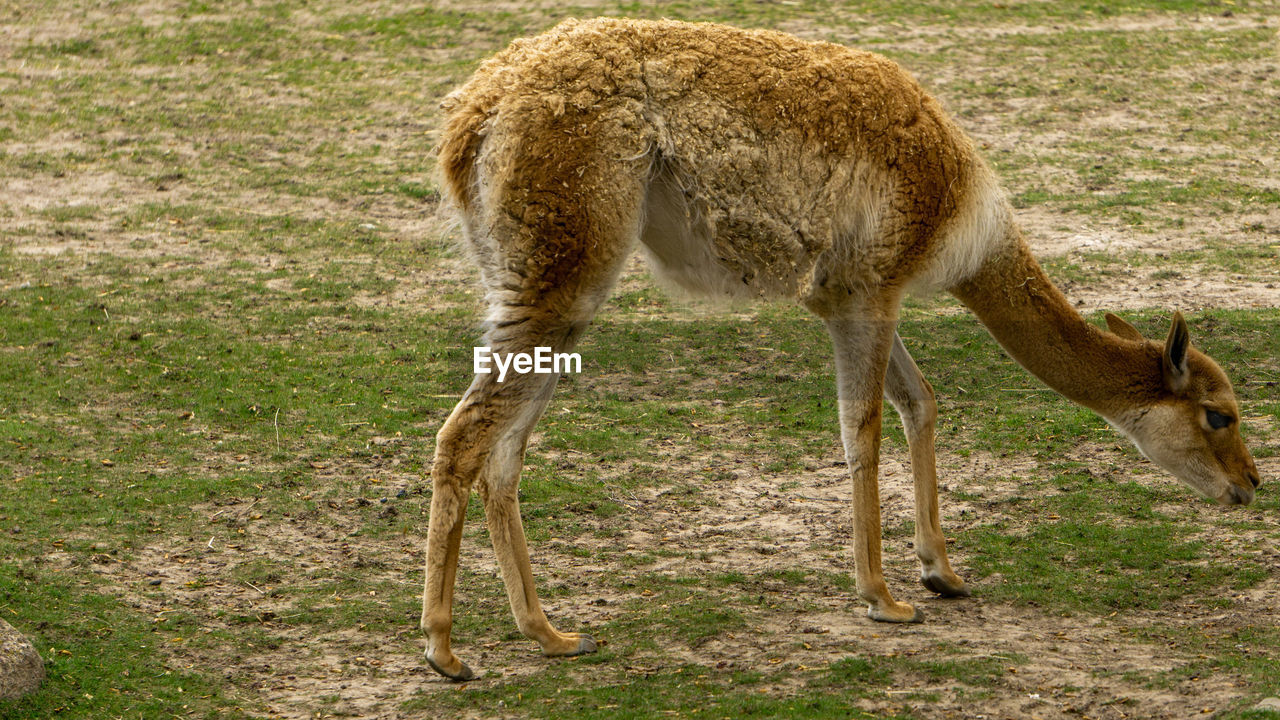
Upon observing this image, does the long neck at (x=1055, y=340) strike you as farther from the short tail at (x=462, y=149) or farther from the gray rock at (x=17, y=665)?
the gray rock at (x=17, y=665)

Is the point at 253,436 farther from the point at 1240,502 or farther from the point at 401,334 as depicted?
the point at 1240,502

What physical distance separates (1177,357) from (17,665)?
446 centimetres

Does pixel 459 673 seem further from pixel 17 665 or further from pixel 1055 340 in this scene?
pixel 1055 340

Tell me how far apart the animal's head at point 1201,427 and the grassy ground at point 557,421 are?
408 millimetres

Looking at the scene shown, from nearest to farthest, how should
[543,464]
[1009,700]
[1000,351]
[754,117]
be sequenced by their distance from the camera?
[1009,700]
[754,117]
[543,464]
[1000,351]

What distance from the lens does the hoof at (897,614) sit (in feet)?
18.1

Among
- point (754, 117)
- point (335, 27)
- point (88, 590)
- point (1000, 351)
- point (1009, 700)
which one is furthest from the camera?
point (335, 27)

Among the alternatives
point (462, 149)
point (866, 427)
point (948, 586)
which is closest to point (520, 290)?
point (462, 149)

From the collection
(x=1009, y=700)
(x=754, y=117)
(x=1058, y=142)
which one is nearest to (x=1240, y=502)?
(x=1009, y=700)

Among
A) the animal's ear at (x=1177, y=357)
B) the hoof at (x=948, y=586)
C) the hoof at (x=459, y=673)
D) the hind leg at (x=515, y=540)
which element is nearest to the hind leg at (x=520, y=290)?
the hoof at (x=459, y=673)

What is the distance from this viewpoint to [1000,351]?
851 centimetres

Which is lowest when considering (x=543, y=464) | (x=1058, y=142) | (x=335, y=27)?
(x=543, y=464)

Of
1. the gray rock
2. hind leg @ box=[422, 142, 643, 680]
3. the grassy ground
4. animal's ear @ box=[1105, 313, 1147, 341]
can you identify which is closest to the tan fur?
hind leg @ box=[422, 142, 643, 680]

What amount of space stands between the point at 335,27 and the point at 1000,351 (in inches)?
323
